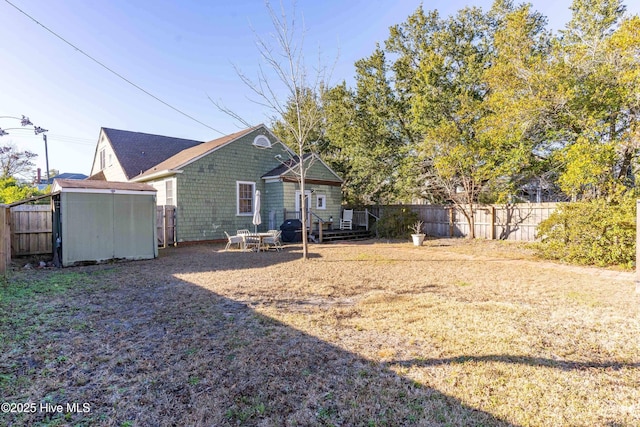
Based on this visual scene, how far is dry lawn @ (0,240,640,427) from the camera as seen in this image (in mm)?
2381

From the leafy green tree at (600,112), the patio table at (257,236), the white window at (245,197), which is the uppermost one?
the leafy green tree at (600,112)

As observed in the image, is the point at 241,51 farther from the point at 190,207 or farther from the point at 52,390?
the point at 52,390

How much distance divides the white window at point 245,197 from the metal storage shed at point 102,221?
529cm

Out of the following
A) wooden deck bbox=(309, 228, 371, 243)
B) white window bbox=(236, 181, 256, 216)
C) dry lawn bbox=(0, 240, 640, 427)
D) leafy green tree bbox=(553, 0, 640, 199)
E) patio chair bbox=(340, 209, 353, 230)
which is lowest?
dry lawn bbox=(0, 240, 640, 427)

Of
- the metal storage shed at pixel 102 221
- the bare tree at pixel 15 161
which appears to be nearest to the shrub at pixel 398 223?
the metal storage shed at pixel 102 221

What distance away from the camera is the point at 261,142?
16188 mm

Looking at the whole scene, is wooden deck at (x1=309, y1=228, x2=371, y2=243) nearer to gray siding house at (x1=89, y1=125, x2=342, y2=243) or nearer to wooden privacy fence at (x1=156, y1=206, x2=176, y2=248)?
gray siding house at (x1=89, y1=125, x2=342, y2=243)

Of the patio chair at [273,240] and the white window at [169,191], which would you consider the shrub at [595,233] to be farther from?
the white window at [169,191]

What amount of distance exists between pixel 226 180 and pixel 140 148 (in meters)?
7.78

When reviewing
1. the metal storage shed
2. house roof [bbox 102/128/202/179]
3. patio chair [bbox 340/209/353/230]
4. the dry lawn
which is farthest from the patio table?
house roof [bbox 102/128/202/179]

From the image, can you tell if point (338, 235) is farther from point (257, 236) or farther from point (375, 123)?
point (375, 123)

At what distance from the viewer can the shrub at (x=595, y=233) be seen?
773 cm

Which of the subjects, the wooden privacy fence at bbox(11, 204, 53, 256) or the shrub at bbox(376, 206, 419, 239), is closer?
the wooden privacy fence at bbox(11, 204, 53, 256)

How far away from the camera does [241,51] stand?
11148 mm
